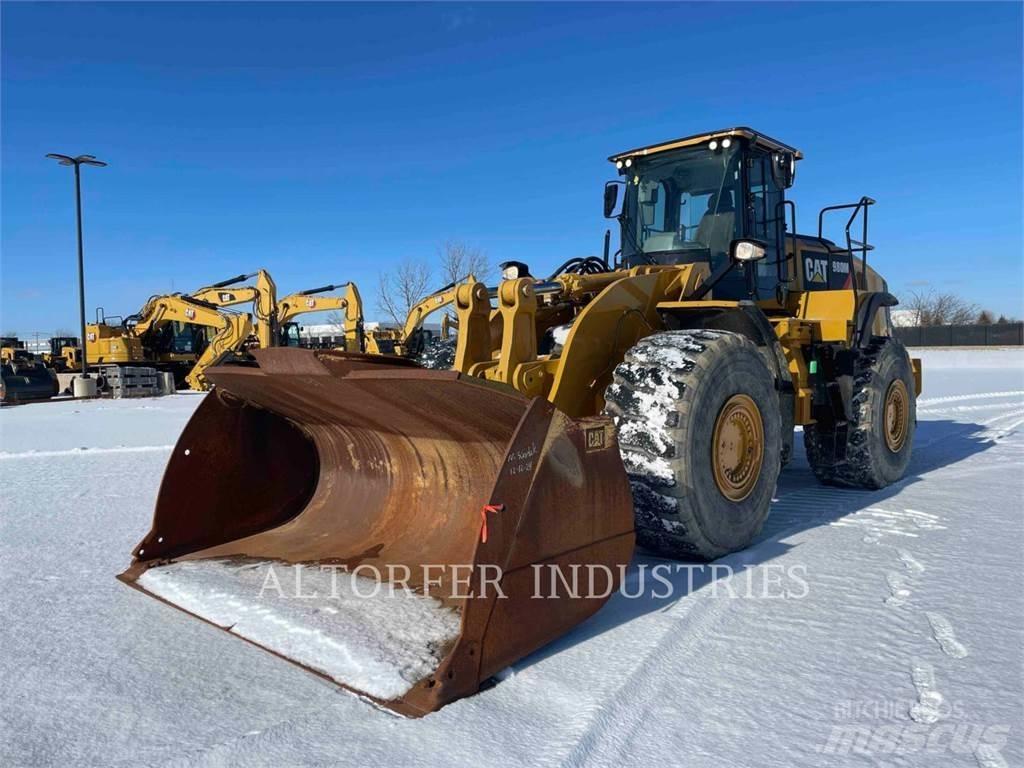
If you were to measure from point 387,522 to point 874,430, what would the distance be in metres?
4.28

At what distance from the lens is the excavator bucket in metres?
2.88

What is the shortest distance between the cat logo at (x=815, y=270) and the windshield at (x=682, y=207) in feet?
5.45

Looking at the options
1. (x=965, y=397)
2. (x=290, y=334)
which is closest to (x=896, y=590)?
(x=965, y=397)

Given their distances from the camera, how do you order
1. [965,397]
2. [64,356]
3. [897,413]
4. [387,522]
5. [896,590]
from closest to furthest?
[896,590] < [387,522] < [897,413] < [965,397] < [64,356]

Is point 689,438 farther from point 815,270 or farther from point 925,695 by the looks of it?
point 815,270

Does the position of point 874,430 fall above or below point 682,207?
below

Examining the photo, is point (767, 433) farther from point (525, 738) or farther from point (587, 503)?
point (525, 738)

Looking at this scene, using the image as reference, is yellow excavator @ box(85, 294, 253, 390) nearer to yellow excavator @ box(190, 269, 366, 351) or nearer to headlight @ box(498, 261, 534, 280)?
yellow excavator @ box(190, 269, 366, 351)

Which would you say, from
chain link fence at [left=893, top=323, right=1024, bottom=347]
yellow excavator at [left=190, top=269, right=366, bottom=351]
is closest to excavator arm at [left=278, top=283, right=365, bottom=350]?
yellow excavator at [left=190, top=269, right=366, bottom=351]

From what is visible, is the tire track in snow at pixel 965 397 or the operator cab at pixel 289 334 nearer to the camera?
the tire track in snow at pixel 965 397

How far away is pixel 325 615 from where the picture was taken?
3.43 m

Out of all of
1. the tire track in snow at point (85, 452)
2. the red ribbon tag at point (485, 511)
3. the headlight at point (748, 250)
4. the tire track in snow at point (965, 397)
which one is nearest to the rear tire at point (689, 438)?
the headlight at point (748, 250)

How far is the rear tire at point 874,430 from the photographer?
21.3 feet

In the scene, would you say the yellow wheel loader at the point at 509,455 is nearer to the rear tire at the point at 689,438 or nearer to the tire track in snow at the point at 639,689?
the rear tire at the point at 689,438
